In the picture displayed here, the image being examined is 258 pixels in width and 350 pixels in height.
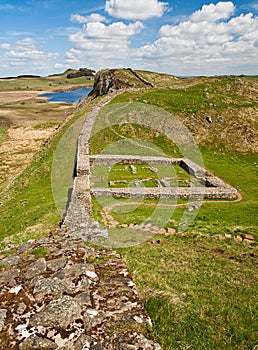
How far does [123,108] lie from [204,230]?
30417mm

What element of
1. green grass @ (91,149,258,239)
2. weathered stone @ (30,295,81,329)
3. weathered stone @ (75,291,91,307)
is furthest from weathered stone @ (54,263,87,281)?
green grass @ (91,149,258,239)

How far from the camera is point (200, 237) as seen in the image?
15969mm

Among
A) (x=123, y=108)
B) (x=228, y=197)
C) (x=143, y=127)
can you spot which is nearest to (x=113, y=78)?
(x=123, y=108)

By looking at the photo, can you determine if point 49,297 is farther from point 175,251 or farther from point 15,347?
point 175,251

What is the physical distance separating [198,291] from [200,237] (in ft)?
21.8

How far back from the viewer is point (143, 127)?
40.2m

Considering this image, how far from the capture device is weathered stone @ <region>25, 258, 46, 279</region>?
9.18m

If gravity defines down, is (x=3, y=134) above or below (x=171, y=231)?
below

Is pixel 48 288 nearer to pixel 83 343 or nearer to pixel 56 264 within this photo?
pixel 56 264

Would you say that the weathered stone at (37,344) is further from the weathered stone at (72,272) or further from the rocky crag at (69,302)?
the weathered stone at (72,272)

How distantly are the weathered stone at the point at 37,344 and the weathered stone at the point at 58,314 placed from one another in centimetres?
43

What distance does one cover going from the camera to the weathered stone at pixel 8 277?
8.68 m

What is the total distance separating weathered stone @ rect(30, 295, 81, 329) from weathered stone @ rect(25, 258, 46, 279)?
1831 millimetres

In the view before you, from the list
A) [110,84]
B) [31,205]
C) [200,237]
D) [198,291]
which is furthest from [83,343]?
[110,84]
